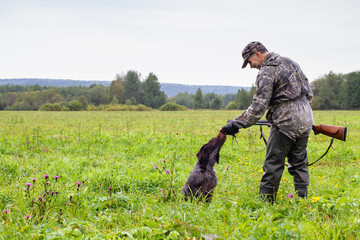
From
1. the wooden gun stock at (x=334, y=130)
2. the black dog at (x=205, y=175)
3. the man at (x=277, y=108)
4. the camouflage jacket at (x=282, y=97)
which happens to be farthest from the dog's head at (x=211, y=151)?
the wooden gun stock at (x=334, y=130)

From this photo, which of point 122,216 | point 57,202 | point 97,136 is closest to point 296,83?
point 122,216

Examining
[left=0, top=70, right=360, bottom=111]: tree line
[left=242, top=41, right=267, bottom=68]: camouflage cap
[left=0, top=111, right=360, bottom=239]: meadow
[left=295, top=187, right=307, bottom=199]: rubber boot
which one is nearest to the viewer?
[left=0, top=111, right=360, bottom=239]: meadow

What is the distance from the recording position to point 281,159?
4.44 meters

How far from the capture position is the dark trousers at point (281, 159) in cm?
440

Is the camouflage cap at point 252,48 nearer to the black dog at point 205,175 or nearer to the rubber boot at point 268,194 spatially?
the black dog at point 205,175

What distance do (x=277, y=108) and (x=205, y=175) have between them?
153 cm

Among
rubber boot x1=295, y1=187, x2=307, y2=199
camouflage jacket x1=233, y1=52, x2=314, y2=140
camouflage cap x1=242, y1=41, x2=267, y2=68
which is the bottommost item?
rubber boot x1=295, y1=187, x2=307, y2=199

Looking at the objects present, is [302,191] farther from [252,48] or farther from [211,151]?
[252,48]

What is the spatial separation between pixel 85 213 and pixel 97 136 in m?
7.22

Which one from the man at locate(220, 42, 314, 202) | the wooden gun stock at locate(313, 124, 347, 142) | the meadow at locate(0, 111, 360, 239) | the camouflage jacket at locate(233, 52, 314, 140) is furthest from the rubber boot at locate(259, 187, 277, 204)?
the wooden gun stock at locate(313, 124, 347, 142)

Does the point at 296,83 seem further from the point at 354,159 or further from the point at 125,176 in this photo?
the point at 354,159

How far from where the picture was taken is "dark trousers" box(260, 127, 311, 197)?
14.4 feet

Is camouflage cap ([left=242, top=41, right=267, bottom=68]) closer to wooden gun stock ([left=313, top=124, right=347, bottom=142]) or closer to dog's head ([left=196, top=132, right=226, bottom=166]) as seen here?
dog's head ([left=196, top=132, right=226, bottom=166])

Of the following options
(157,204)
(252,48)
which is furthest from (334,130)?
(157,204)
